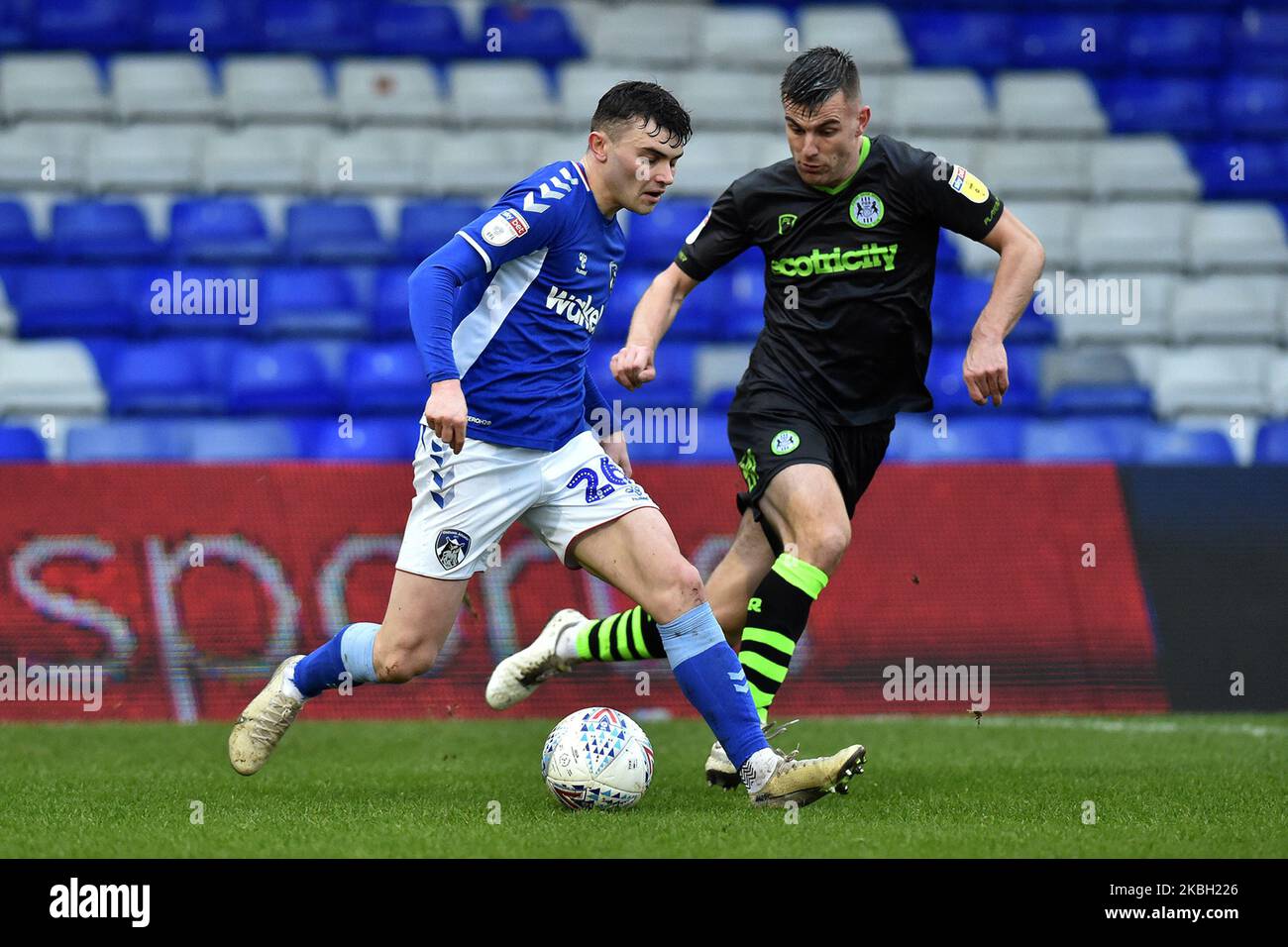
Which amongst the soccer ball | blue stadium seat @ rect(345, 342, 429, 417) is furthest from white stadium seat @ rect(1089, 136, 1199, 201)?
the soccer ball

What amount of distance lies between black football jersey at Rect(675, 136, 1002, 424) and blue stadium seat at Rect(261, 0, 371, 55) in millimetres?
6794

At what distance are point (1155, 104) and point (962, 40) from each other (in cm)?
148

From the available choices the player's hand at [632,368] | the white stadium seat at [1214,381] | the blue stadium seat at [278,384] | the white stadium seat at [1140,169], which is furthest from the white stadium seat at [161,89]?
the player's hand at [632,368]

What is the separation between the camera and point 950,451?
9594 mm

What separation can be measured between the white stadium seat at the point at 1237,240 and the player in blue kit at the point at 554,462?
24.5ft

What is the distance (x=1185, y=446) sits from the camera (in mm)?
9852

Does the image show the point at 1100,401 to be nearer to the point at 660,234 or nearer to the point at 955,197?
the point at 660,234

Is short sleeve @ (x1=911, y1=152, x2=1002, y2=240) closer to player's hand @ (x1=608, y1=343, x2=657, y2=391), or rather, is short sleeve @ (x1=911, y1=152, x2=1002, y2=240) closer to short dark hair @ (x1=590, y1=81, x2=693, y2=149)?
short dark hair @ (x1=590, y1=81, x2=693, y2=149)

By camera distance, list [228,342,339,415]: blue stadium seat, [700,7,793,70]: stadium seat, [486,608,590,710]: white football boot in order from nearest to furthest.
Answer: [486,608,590,710]: white football boot < [228,342,339,415]: blue stadium seat < [700,7,793,70]: stadium seat

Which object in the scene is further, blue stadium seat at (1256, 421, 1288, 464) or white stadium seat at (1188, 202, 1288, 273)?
white stadium seat at (1188, 202, 1288, 273)

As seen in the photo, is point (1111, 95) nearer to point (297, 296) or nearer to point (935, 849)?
point (297, 296)

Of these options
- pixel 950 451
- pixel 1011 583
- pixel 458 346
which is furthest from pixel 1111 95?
pixel 458 346

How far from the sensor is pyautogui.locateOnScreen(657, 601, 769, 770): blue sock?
15.0 feet

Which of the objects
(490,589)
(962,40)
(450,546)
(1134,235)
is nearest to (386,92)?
(962,40)
